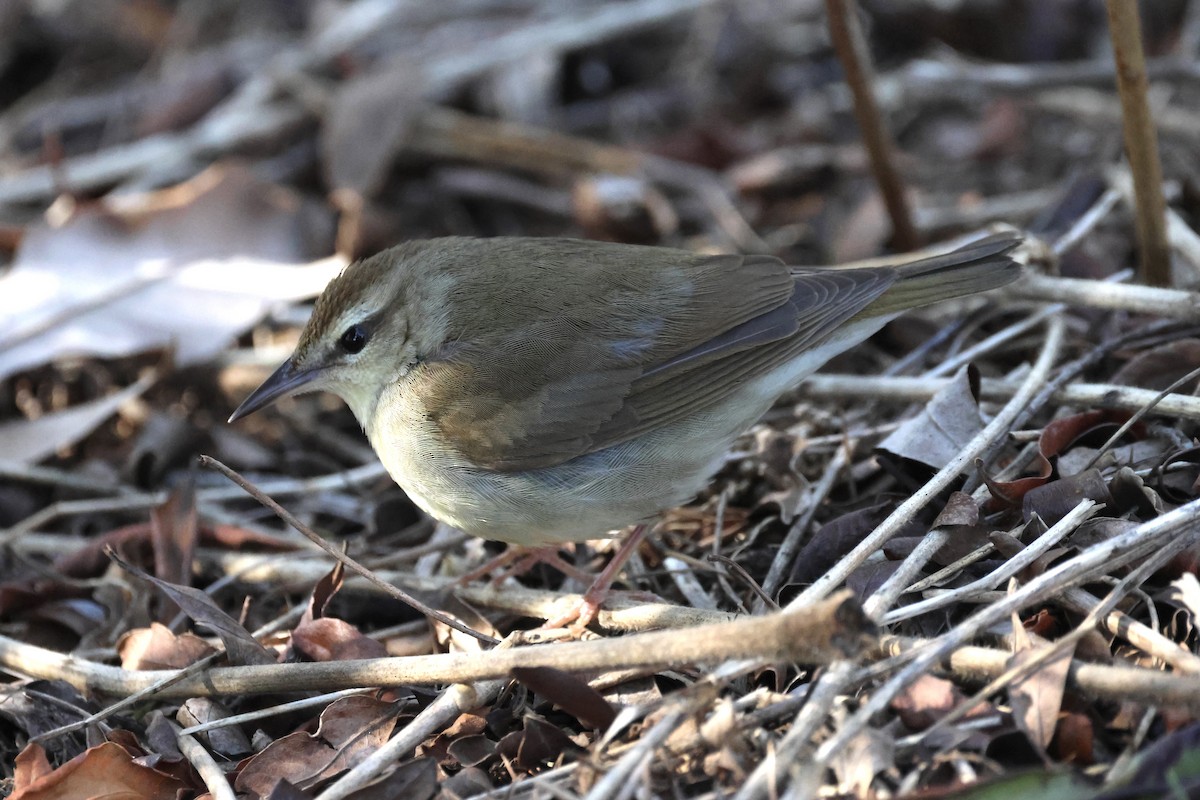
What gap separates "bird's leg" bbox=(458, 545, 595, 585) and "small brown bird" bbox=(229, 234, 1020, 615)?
32 centimetres

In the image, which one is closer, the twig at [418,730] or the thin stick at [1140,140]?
the twig at [418,730]

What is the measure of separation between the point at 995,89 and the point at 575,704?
4.52 metres

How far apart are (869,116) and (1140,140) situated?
3.80ft

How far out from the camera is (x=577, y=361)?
3.99 meters

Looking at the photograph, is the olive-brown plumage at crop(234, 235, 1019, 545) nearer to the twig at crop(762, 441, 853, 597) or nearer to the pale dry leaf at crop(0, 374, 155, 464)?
the twig at crop(762, 441, 853, 597)

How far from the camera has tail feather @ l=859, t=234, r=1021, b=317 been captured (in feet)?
13.4

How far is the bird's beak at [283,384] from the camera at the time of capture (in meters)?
4.23

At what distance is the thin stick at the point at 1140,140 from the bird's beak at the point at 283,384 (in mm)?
3027

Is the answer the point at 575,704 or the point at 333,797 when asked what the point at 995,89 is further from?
the point at 333,797

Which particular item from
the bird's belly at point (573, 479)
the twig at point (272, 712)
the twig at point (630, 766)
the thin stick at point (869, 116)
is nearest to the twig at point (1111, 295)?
the thin stick at point (869, 116)

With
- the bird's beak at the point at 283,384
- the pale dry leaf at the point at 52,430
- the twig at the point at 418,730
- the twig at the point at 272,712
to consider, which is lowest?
the twig at the point at 272,712

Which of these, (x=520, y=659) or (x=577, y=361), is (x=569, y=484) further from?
(x=520, y=659)

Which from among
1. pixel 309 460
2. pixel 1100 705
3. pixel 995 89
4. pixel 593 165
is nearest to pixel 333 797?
pixel 1100 705

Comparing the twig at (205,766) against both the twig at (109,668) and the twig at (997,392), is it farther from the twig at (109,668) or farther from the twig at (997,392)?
the twig at (997,392)
